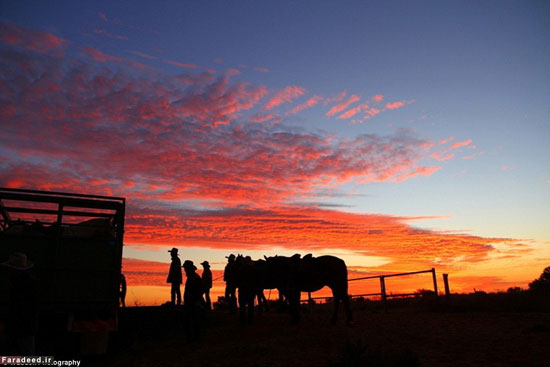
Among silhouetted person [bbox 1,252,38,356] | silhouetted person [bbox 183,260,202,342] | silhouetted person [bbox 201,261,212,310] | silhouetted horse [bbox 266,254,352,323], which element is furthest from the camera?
silhouetted person [bbox 201,261,212,310]

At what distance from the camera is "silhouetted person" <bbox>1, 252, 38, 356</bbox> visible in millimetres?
7422

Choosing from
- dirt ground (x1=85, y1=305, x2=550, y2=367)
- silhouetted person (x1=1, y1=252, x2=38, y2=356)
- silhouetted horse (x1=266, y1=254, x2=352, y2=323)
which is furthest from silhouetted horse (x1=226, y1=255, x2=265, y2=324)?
silhouetted person (x1=1, y1=252, x2=38, y2=356)

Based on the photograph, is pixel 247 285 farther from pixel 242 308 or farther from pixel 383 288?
pixel 383 288

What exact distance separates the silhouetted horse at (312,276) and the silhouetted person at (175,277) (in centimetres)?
402

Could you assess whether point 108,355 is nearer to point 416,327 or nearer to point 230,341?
point 230,341

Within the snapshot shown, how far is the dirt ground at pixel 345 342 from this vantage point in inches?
381

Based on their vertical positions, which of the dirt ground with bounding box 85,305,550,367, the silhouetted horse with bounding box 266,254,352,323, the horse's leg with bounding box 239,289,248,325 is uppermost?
the silhouetted horse with bounding box 266,254,352,323

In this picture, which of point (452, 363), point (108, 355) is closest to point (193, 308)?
point (108, 355)

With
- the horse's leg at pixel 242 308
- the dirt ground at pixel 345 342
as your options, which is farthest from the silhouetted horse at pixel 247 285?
the dirt ground at pixel 345 342

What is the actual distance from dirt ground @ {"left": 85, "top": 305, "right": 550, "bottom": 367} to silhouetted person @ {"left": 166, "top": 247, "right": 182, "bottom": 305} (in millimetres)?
1564

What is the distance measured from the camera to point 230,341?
42.2 ft

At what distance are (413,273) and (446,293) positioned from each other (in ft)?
5.19

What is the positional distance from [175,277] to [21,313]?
32.7ft

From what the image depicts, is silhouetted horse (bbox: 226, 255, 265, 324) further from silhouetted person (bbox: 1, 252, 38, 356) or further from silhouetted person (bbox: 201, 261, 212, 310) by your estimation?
silhouetted person (bbox: 1, 252, 38, 356)
